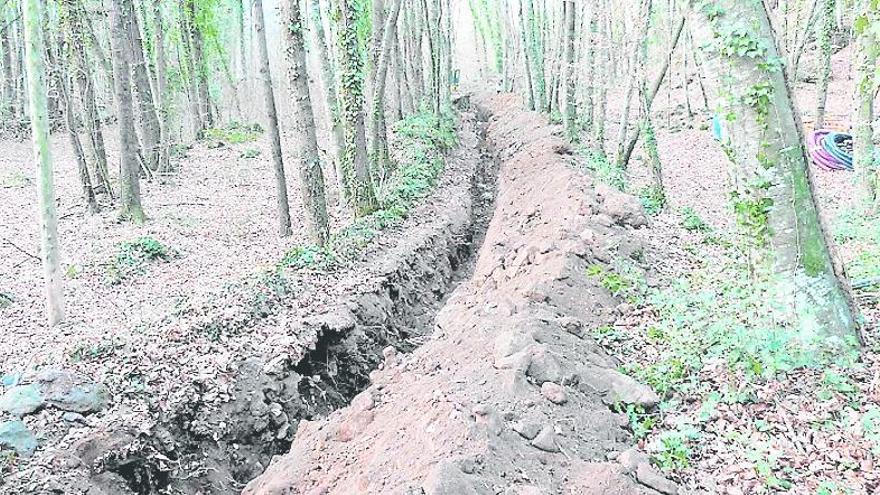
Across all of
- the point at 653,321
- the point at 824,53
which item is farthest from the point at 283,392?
the point at 824,53

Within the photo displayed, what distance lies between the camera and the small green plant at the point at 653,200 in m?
10.8

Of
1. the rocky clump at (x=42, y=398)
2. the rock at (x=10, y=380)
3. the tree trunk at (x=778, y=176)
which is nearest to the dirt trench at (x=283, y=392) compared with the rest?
the rocky clump at (x=42, y=398)

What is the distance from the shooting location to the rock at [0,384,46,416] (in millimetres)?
5574

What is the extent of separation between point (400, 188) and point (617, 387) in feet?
32.0

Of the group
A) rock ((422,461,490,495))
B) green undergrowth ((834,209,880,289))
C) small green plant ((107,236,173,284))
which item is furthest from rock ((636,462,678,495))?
small green plant ((107,236,173,284))

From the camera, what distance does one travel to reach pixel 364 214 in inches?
479

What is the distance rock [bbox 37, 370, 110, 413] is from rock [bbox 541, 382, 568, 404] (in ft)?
13.5

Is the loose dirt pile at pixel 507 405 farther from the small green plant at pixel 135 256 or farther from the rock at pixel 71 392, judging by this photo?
the small green plant at pixel 135 256

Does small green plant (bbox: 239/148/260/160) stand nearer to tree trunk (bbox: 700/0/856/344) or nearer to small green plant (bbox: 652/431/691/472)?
tree trunk (bbox: 700/0/856/344)

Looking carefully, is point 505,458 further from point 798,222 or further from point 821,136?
point 821,136

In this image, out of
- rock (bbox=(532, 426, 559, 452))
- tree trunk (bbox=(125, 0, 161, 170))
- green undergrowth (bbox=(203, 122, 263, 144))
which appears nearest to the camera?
rock (bbox=(532, 426, 559, 452))

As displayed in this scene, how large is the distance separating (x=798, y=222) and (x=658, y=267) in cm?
290

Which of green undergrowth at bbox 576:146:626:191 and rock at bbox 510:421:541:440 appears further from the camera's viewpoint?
green undergrowth at bbox 576:146:626:191

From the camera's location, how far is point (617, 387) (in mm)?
5070
